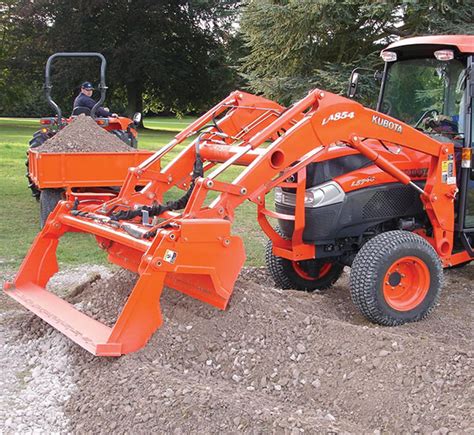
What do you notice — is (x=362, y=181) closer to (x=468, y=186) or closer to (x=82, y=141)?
(x=468, y=186)

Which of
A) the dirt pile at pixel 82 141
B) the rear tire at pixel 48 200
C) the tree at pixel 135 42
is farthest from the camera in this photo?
the tree at pixel 135 42

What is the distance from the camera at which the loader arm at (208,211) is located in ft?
14.4

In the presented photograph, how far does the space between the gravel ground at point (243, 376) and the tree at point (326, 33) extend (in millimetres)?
12106

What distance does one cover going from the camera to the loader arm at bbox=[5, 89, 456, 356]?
4.38 m

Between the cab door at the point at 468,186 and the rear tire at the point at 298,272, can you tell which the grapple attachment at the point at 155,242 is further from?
the cab door at the point at 468,186

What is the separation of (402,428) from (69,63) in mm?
32597

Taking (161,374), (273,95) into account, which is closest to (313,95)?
(161,374)

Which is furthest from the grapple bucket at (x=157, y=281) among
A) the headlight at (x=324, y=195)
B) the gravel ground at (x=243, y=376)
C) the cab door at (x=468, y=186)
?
the cab door at (x=468, y=186)

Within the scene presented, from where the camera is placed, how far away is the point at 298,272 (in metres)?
6.22

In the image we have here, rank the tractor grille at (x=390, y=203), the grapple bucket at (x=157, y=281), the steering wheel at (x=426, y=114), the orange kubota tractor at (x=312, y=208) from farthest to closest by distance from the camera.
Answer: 1. the steering wheel at (x=426, y=114)
2. the tractor grille at (x=390, y=203)
3. the orange kubota tractor at (x=312, y=208)
4. the grapple bucket at (x=157, y=281)

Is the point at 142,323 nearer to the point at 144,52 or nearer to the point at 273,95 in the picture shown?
the point at 273,95

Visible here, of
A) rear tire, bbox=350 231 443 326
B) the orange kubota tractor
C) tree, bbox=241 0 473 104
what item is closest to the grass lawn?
the orange kubota tractor

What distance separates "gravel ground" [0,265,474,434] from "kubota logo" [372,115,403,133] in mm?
1518

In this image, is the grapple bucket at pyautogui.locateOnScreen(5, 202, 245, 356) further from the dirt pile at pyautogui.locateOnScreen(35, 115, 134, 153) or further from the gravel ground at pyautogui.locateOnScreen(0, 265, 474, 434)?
the dirt pile at pyautogui.locateOnScreen(35, 115, 134, 153)
